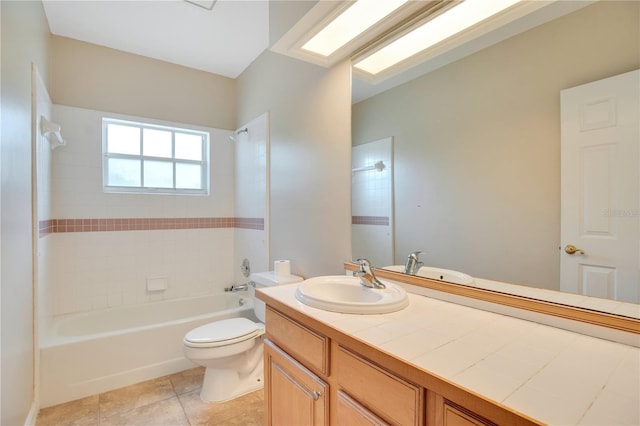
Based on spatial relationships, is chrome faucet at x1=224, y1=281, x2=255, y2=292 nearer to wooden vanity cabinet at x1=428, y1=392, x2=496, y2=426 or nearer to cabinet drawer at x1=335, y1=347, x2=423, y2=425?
cabinet drawer at x1=335, y1=347, x2=423, y2=425

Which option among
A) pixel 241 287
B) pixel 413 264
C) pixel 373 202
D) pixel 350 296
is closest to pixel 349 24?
pixel 373 202

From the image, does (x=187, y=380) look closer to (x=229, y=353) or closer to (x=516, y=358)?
(x=229, y=353)

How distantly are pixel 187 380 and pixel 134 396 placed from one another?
33 cm

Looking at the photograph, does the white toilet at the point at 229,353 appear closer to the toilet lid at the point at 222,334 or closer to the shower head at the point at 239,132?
Answer: the toilet lid at the point at 222,334

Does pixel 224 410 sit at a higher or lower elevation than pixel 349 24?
lower

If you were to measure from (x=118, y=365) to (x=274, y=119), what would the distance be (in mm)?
2159

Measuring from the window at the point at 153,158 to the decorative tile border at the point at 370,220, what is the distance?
2022mm

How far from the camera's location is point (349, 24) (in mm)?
1543

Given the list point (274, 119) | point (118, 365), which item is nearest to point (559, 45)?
point (274, 119)

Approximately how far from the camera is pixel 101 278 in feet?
8.38

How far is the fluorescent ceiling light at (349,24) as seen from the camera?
142cm

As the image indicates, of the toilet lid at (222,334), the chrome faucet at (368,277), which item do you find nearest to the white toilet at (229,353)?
the toilet lid at (222,334)

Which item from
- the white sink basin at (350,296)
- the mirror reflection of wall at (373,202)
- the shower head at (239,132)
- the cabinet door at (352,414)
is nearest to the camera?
the cabinet door at (352,414)

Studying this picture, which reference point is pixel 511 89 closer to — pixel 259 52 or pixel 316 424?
pixel 316 424
